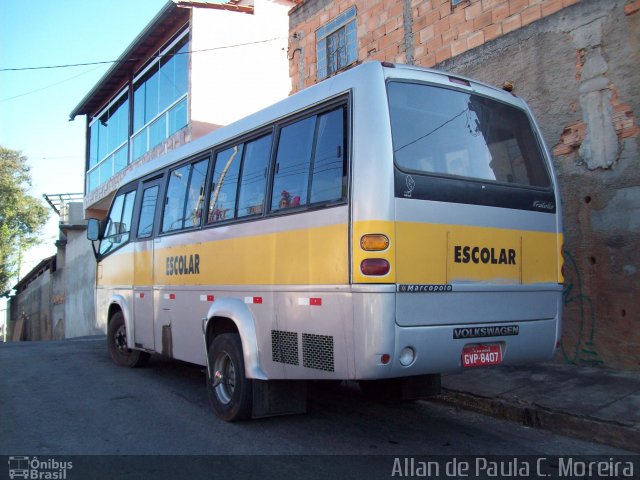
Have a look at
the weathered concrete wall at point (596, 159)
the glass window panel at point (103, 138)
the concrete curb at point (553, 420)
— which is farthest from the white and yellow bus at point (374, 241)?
the glass window panel at point (103, 138)

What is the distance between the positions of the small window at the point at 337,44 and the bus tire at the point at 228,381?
25.3 feet

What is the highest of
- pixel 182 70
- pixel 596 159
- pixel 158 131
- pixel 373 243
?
pixel 182 70

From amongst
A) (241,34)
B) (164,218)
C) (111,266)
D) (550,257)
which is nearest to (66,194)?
(241,34)

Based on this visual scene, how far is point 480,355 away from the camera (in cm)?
423

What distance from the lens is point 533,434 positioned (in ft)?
16.3

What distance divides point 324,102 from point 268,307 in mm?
1749

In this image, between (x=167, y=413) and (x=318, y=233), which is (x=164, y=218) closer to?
(x=167, y=413)

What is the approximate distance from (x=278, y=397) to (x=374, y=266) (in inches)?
71.4

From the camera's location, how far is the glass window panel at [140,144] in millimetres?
17844

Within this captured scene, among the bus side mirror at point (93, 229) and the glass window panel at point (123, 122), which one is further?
the glass window panel at point (123, 122)

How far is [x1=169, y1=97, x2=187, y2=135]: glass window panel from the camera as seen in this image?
15266 mm

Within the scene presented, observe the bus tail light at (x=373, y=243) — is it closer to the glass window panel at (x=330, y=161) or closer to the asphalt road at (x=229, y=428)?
the glass window panel at (x=330, y=161)

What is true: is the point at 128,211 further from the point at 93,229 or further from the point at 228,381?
the point at 228,381

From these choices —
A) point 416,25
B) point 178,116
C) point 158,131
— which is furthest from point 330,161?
point 158,131
